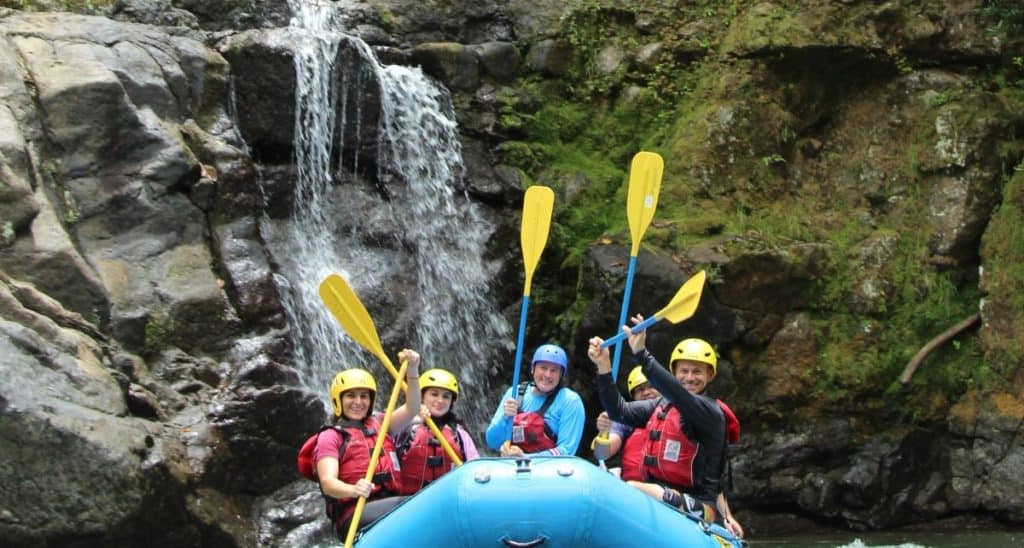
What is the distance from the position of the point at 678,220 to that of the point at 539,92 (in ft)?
8.52

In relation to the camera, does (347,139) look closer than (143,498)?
No

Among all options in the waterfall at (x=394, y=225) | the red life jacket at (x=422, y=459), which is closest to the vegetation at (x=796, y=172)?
the waterfall at (x=394, y=225)

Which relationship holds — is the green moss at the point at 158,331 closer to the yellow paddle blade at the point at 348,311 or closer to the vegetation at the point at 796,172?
the yellow paddle blade at the point at 348,311

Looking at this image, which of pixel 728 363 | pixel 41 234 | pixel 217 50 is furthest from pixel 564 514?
pixel 217 50

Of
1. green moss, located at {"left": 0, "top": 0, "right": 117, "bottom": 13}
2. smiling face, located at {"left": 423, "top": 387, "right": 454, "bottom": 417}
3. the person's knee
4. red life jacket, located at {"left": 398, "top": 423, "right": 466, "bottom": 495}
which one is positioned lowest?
red life jacket, located at {"left": 398, "top": 423, "right": 466, "bottom": 495}

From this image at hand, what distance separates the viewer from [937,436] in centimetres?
1104

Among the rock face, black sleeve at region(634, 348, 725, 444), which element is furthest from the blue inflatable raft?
the rock face

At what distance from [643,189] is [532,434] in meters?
1.92

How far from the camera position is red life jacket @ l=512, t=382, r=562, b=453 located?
22.4 ft

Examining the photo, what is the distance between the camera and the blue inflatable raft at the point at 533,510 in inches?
199

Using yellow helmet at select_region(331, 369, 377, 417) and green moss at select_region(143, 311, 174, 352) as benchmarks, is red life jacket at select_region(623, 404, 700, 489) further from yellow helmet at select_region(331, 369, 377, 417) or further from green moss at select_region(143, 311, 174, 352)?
green moss at select_region(143, 311, 174, 352)

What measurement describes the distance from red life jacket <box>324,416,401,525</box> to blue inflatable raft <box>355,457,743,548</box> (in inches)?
36.1

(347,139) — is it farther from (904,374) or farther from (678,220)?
(904,374)

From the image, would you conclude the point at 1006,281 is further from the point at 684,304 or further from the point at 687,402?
the point at 687,402
